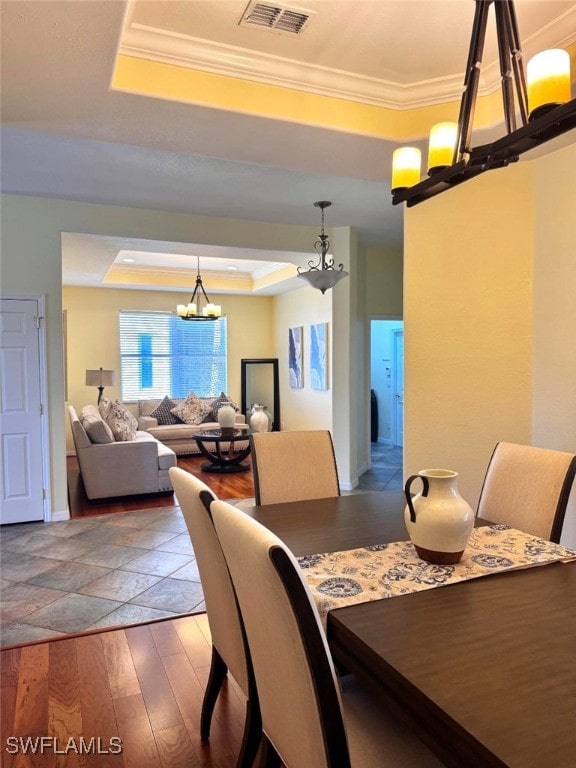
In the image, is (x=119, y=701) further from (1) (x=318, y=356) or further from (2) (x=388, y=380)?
(2) (x=388, y=380)

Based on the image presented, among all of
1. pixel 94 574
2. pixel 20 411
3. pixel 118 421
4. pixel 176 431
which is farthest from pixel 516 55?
pixel 176 431

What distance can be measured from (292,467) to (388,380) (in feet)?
21.9

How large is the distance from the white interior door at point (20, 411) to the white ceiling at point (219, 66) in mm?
1344

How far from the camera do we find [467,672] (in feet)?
3.35

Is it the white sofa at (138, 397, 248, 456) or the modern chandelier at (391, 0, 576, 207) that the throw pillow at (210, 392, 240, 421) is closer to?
the white sofa at (138, 397, 248, 456)

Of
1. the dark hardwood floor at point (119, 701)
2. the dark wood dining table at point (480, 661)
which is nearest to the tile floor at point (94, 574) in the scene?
the dark hardwood floor at point (119, 701)

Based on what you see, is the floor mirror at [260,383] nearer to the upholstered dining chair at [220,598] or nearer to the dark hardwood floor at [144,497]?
the dark hardwood floor at [144,497]

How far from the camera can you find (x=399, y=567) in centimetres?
154

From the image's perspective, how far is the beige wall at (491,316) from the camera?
2965mm

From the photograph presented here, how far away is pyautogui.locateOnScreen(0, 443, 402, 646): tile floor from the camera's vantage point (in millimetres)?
2826

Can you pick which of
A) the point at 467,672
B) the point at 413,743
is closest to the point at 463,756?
the point at 467,672

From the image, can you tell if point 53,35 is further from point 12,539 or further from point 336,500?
point 12,539

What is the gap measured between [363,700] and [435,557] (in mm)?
434

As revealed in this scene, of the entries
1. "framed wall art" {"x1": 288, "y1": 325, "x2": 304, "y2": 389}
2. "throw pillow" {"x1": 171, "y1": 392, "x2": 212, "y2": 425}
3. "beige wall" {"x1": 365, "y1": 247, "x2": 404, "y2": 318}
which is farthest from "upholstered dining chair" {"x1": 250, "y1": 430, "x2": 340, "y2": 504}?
"throw pillow" {"x1": 171, "y1": 392, "x2": 212, "y2": 425}
